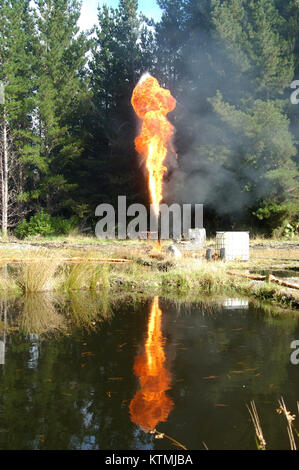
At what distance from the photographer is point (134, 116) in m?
27.7

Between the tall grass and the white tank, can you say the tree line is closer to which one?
the white tank

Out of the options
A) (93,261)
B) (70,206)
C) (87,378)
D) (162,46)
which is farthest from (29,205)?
(87,378)

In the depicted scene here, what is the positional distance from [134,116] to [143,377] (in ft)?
82.0

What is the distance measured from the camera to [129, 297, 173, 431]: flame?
334cm

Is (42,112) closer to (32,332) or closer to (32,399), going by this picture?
(32,332)
